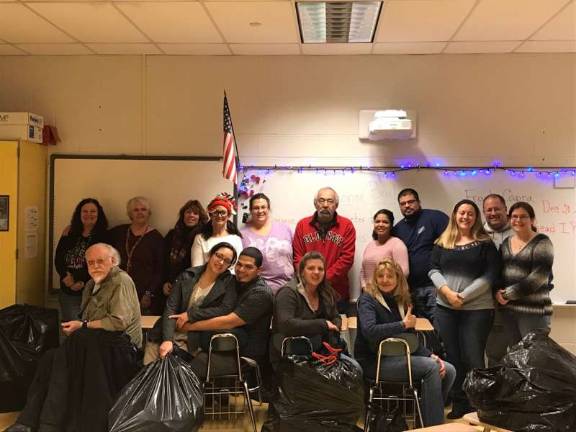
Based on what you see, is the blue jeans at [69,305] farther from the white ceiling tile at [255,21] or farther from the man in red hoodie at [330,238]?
the white ceiling tile at [255,21]

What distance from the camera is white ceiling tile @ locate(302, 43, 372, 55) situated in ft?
15.0

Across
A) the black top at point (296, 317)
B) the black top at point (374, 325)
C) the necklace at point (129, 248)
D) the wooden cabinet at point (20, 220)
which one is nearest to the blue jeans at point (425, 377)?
the black top at point (374, 325)

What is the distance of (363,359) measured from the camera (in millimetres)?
3477

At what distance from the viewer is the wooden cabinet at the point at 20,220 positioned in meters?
4.58

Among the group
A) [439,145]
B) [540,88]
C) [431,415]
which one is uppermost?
[540,88]

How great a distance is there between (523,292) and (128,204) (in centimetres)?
316

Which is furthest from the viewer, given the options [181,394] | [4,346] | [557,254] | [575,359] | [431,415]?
[557,254]

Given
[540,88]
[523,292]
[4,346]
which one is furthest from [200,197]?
[540,88]

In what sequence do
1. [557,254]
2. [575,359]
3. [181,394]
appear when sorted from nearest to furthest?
[575,359], [181,394], [557,254]

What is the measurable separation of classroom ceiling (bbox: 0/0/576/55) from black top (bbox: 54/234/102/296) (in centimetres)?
158

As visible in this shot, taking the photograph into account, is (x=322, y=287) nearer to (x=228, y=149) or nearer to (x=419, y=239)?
(x=419, y=239)

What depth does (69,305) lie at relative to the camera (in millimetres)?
4664

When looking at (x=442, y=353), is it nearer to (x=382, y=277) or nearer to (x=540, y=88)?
(x=382, y=277)

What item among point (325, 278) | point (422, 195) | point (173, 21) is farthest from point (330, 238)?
point (173, 21)
